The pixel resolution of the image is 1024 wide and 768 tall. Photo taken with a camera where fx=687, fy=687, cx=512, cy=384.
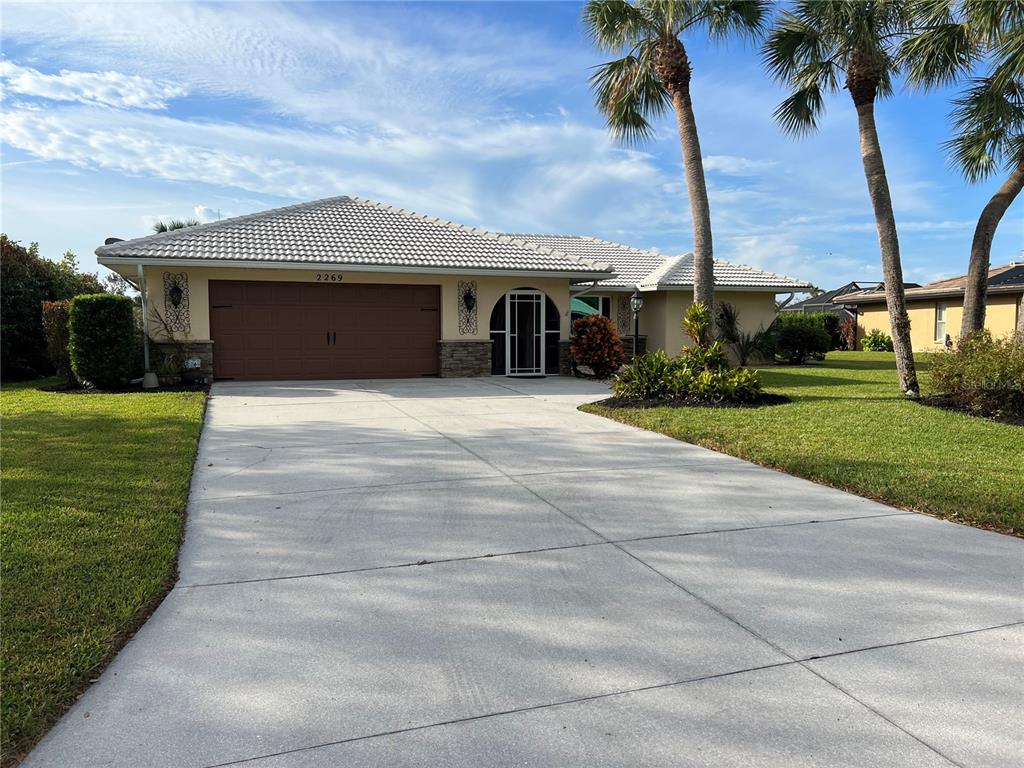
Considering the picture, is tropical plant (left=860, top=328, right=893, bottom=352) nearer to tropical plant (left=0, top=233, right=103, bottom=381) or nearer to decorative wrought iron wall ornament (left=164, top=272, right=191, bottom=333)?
decorative wrought iron wall ornament (left=164, top=272, right=191, bottom=333)

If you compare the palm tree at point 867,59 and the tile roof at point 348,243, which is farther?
the tile roof at point 348,243

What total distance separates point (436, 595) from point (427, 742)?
1337 mm

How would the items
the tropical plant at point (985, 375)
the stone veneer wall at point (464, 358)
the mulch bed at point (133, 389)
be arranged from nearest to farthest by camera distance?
1. the tropical plant at point (985, 375)
2. the mulch bed at point (133, 389)
3. the stone veneer wall at point (464, 358)

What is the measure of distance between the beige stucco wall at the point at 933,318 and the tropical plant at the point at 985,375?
997cm

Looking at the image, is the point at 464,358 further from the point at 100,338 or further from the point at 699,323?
the point at 100,338

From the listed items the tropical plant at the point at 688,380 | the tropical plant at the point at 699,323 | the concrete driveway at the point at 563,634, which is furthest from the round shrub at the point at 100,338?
the tropical plant at the point at 699,323

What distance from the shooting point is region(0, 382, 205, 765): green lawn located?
2.95m

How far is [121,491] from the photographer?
18.8 feet

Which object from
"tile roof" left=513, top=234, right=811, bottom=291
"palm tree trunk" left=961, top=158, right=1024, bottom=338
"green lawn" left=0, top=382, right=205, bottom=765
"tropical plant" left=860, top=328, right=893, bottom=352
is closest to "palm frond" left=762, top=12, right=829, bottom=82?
"palm tree trunk" left=961, top=158, right=1024, bottom=338

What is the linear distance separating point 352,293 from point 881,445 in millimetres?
11859

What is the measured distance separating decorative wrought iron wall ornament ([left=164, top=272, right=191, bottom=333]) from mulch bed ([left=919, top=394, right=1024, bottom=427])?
1441cm

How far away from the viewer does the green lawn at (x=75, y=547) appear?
9.67ft

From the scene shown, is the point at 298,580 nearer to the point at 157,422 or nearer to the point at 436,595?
the point at 436,595

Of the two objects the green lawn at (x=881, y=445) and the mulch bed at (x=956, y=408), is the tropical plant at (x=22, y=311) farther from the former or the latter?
the mulch bed at (x=956, y=408)
